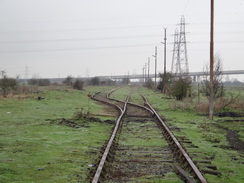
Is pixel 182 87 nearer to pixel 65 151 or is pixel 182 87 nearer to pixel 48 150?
pixel 65 151

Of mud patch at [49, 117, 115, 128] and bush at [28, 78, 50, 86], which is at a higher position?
Answer: bush at [28, 78, 50, 86]

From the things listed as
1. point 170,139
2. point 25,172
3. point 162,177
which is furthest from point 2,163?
point 170,139

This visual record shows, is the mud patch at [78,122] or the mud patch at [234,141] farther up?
the mud patch at [78,122]

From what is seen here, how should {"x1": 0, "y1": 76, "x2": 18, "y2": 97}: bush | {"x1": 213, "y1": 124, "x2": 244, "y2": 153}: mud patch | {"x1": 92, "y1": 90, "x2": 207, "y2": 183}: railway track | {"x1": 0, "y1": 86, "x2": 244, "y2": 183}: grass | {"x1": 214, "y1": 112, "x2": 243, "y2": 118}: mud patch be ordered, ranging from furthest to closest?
{"x1": 0, "y1": 76, "x2": 18, "y2": 97}: bush
{"x1": 214, "y1": 112, "x2": 243, "y2": 118}: mud patch
{"x1": 213, "y1": 124, "x2": 244, "y2": 153}: mud patch
{"x1": 0, "y1": 86, "x2": 244, "y2": 183}: grass
{"x1": 92, "y1": 90, "x2": 207, "y2": 183}: railway track

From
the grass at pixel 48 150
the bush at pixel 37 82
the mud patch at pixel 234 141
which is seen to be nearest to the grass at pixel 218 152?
the mud patch at pixel 234 141

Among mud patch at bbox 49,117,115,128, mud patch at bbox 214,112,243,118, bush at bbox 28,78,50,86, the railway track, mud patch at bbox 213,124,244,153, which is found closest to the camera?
the railway track

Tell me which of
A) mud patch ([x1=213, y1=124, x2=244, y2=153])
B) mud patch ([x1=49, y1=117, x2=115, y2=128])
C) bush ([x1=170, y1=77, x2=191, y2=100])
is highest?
bush ([x1=170, y1=77, x2=191, y2=100])

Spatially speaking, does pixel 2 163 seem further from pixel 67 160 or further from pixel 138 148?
pixel 138 148

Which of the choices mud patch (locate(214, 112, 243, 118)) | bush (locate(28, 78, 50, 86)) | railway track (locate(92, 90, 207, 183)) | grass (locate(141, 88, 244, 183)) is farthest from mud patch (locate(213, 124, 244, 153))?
bush (locate(28, 78, 50, 86))

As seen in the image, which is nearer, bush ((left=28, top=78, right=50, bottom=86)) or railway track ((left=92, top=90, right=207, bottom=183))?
railway track ((left=92, top=90, right=207, bottom=183))

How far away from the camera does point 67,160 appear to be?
27.2ft

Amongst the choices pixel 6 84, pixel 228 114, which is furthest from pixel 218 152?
pixel 6 84

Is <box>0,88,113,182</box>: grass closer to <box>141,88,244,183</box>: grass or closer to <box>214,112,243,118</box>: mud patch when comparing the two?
<box>141,88,244,183</box>: grass

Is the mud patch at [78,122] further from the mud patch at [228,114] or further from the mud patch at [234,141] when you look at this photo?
the mud patch at [228,114]
